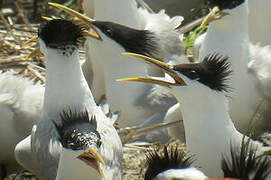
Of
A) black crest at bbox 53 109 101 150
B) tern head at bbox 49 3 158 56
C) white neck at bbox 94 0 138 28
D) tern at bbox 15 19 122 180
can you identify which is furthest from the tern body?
black crest at bbox 53 109 101 150

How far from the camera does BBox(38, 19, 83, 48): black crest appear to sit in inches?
111

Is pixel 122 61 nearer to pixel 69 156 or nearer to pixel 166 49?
pixel 166 49

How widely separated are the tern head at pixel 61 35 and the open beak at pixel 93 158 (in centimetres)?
65

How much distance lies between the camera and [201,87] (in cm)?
258

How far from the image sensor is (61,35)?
2840 mm

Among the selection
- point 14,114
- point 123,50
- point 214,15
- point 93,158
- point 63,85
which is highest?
point 214,15

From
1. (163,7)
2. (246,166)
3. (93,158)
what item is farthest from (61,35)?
(163,7)

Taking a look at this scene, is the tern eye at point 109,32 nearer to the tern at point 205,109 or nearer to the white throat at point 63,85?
the white throat at point 63,85

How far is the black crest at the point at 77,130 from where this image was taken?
7.78 ft

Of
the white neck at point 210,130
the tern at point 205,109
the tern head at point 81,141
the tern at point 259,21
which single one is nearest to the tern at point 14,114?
the tern head at point 81,141

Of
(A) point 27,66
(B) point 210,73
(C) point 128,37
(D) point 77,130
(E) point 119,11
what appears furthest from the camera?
(A) point 27,66

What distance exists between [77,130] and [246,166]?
2.09ft

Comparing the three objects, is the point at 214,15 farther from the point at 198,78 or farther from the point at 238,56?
the point at 198,78

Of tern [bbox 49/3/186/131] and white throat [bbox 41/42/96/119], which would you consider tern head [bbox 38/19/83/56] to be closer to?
white throat [bbox 41/42/96/119]
